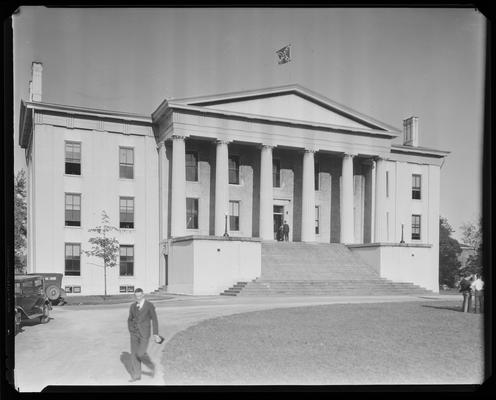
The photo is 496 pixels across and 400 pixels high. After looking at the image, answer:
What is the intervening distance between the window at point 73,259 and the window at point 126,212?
324 cm

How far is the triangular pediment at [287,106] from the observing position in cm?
3753

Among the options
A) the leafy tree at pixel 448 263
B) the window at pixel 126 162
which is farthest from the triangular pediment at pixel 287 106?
the leafy tree at pixel 448 263

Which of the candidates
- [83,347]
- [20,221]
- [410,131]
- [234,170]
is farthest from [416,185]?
[83,347]

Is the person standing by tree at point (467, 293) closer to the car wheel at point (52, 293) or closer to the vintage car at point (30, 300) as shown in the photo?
the vintage car at point (30, 300)

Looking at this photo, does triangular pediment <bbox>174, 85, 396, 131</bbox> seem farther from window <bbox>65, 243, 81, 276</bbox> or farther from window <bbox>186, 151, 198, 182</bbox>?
window <bbox>65, 243, 81, 276</bbox>

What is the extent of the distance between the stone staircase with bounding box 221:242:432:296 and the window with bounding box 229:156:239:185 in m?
5.97

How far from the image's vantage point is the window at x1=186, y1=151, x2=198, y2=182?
3972 centimetres

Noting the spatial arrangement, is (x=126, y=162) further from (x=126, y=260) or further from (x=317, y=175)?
(x=317, y=175)

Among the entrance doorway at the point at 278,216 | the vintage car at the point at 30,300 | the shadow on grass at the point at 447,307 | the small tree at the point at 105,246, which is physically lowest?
the shadow on grass at the point at 447,307

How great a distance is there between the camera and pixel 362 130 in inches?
1645
